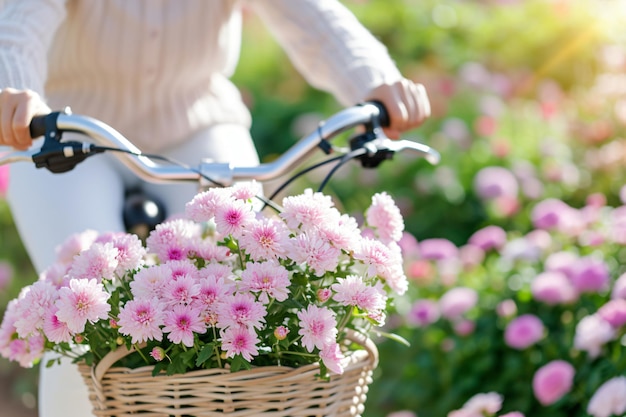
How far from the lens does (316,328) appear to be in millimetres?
1495

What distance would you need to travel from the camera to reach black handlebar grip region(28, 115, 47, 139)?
5.80 ft

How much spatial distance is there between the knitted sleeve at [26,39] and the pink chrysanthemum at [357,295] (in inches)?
30.4

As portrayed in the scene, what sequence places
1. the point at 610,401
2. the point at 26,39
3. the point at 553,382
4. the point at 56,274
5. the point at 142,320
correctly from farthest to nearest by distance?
the point at 553,382 < the point at 610,401 < the point at 26,39 < the point at 56,274 < the point at 142,320

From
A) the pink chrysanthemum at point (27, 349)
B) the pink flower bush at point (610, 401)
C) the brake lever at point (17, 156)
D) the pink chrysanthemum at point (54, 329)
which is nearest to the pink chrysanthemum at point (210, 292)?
the pink chrysanthemum at point (54, 329)

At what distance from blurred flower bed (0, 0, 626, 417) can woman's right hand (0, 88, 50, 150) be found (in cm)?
156

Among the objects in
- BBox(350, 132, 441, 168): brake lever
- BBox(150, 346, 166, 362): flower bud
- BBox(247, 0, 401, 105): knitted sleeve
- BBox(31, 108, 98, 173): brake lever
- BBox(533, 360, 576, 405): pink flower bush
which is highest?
BBox(247, 0, 401, 105): knitted sleeve

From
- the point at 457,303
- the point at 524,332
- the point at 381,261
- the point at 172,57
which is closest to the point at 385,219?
the point at 381,261

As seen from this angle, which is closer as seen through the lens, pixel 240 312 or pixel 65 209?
pixel 240 312

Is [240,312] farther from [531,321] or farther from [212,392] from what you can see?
[531,321]

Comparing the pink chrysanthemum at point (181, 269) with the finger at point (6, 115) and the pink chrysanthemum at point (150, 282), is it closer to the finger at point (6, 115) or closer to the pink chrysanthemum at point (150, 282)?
the pink chrysanthemum at point (150, 282)

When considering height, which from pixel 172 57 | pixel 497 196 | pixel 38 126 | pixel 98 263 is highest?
pixel 172 57

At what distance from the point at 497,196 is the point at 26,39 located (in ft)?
10.4


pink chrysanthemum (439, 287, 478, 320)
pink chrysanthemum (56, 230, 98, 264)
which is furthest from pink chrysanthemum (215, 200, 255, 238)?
pink chrysanthemum (439, 287, 478, 320)

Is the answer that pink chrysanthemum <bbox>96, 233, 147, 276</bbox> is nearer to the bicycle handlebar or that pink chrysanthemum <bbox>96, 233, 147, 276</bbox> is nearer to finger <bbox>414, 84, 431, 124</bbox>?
the bicycle handlebar
